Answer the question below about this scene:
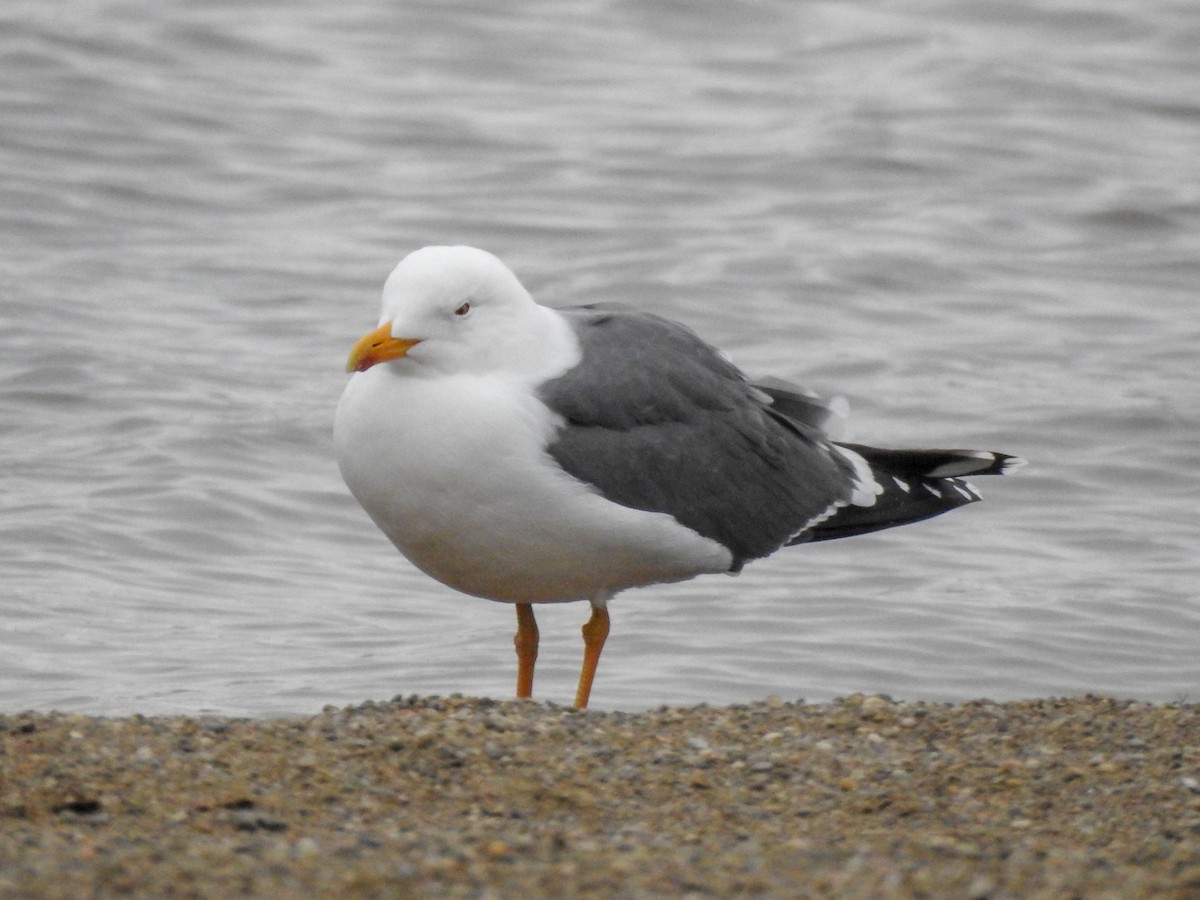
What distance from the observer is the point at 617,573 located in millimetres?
6277

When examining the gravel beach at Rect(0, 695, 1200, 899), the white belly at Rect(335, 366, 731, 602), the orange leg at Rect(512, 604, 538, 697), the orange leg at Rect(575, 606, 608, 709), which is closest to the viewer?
the gravel beach at Rect(0, 695, 1200, 899)

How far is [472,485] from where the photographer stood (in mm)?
5758

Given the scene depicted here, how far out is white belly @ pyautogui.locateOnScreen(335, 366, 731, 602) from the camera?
18.9 ft

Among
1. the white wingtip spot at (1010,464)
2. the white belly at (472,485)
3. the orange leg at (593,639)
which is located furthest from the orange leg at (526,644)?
the white wingtip spot at (1010,464)

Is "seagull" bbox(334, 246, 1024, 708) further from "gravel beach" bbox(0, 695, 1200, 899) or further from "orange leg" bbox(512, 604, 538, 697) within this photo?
"gravel beach" bbox(0, 695, 1200, 899)

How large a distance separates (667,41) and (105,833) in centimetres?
1520

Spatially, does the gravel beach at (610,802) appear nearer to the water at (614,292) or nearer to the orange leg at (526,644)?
the orange leg at (526,644)

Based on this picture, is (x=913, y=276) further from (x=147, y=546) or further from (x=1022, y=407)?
(x=147, y=546)

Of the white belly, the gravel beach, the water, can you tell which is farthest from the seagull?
the water

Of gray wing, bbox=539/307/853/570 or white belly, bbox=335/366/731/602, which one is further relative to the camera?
gray wing, bbox=539/307/853/570

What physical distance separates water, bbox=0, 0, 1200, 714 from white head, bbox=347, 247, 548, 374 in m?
1.83

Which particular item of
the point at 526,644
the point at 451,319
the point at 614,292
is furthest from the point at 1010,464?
the point at 614,292

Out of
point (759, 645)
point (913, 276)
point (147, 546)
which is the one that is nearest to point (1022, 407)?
point (913, 276)

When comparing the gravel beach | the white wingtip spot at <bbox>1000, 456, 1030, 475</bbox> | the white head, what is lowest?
the gravel beach
